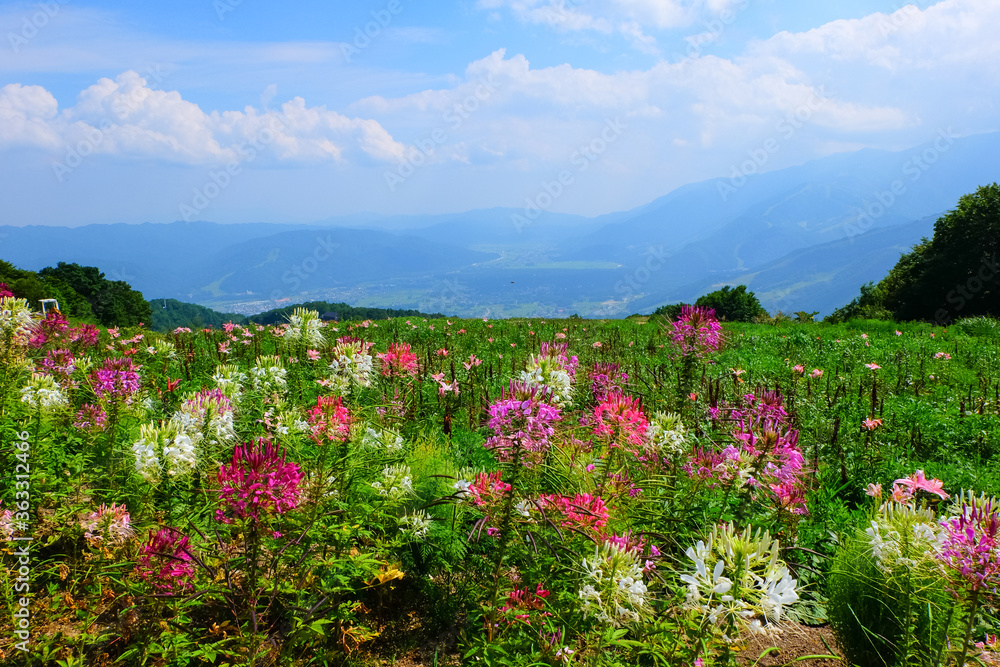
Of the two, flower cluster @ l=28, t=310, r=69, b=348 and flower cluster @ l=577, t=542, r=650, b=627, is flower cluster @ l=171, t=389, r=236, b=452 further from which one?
flower cluster @ l=577, t=542, r=650, b=627

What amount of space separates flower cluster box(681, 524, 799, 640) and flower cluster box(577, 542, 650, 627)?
1.23ft

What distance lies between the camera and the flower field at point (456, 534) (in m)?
1.86

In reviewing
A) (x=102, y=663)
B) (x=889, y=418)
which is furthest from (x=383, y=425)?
A: (x=889, y=418)

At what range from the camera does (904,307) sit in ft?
101

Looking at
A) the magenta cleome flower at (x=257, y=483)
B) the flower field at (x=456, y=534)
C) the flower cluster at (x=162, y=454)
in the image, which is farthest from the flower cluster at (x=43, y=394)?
the magenta cleome flower at (x=257, y=483)

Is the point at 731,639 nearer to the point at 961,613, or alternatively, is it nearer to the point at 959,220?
the point at 961,613

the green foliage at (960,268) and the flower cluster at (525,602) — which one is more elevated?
the green foliage at (960,268)

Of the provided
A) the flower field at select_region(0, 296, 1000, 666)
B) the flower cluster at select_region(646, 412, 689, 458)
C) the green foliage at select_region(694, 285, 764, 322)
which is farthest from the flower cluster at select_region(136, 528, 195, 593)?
the green foliage at select_region(694, 285, 764, 322)

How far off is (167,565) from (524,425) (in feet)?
5.77

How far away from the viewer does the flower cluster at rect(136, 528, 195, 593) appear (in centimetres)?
222

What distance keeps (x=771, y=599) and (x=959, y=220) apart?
3817 cm

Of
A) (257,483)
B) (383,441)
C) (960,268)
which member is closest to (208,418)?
(383,441)

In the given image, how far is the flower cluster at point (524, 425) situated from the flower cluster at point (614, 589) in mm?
485

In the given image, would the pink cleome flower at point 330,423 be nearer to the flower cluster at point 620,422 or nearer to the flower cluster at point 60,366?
the flower cluster at point 620,422
